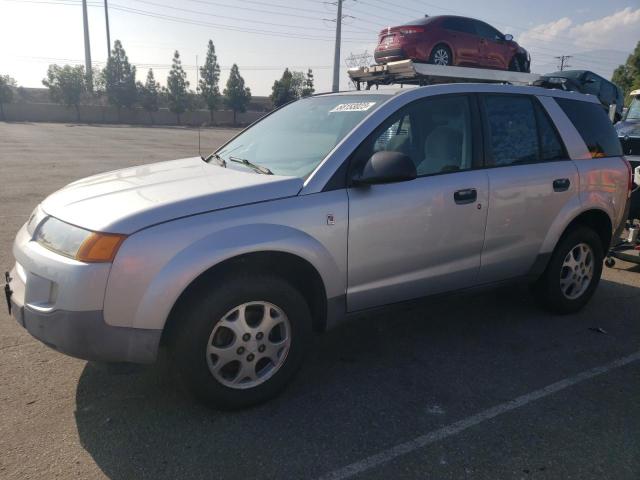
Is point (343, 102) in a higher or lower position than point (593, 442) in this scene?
higher

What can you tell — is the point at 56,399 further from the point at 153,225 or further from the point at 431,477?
the point at 431,477

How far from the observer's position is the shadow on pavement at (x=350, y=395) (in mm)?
2580

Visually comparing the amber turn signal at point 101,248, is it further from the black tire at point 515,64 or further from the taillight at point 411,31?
the black tire at point 515,64

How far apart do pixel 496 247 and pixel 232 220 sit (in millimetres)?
2126

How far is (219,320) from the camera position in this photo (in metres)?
2.77

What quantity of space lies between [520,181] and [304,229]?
1.90 metres

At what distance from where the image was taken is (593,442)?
277cm

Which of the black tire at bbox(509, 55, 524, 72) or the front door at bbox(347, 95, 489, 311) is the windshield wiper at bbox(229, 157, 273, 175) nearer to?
the front door at bbox(347, 95, 489, 311)

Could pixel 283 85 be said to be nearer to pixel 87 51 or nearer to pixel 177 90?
pixel 177 90

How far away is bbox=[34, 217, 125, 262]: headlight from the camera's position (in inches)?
98.7

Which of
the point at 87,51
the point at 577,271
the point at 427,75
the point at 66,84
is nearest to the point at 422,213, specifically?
the point at 427,75

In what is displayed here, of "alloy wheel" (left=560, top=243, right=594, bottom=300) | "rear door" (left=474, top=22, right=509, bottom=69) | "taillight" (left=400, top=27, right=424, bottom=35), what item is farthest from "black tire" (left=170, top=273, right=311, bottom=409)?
"rear door" (left=474, top=22, right=509, bottom=69)

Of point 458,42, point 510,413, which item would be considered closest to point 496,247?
point 510,413

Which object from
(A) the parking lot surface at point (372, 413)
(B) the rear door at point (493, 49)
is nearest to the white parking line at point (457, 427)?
(A) the parking lot surface at point (372, 413)
